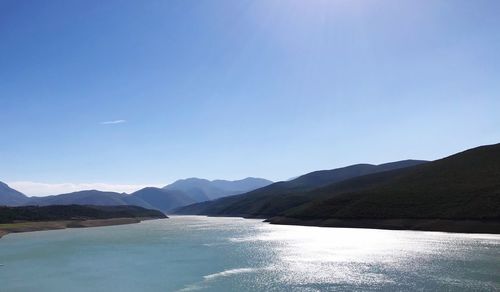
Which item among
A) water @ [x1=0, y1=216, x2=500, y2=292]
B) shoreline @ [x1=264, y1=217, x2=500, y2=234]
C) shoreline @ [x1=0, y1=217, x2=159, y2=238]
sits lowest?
water @ [x1=0, y1=216, x2=500, y2=292]

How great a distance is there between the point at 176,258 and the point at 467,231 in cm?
6662

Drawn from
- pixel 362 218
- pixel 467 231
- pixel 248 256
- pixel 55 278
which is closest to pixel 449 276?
pixel 248 256

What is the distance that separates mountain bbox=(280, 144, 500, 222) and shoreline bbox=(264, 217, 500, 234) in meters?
1.52

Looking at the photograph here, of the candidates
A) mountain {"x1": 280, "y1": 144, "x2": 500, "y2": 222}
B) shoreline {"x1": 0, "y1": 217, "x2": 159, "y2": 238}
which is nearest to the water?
mountain {"x1": 280, "y1": 144, "x2": 500, "y2": 222}

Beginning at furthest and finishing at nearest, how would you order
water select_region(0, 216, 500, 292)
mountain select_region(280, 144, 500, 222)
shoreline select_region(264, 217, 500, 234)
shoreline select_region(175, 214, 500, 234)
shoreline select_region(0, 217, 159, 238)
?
shoreline select_region(0, 217, 159, 238)
mountain select_region(280, 144, 500, 222)
shoreline select_region(264, 217, 500, 234)
shoreline select_region(175, 214, 500, 234)
water select_region(0, 216, 500, 292)

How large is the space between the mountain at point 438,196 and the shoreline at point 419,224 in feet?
4.98

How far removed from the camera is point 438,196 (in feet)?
413

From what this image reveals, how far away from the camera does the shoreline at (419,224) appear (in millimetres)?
96438

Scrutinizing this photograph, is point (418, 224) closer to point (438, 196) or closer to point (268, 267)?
point (438, 196)

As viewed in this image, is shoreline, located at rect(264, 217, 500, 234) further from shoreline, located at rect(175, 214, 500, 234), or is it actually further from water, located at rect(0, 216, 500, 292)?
water, located at rect(0, 216, 500, 292)

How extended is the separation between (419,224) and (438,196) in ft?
55.8

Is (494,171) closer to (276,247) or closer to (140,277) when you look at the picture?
(276,247)

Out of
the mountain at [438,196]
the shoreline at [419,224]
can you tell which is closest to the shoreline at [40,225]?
the mountain at [438,196]

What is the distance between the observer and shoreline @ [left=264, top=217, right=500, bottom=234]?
96438 mm
